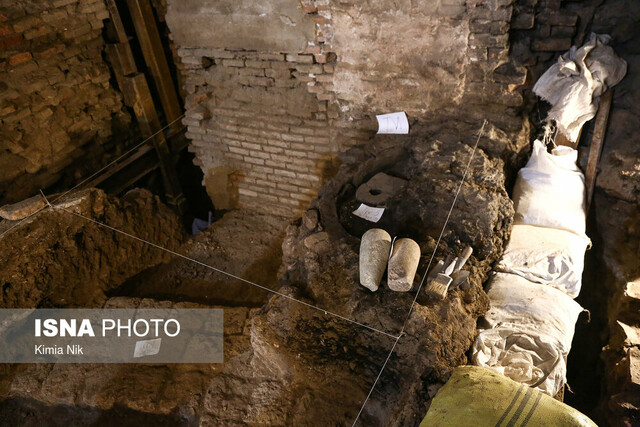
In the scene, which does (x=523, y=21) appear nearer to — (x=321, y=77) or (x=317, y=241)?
(x=321, y=77)

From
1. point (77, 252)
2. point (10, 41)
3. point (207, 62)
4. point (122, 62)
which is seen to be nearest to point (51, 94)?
point (10, 41)

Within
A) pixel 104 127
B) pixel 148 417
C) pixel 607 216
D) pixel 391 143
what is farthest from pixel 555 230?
pixel 104 127

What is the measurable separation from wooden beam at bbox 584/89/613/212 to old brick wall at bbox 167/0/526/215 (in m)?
0.65

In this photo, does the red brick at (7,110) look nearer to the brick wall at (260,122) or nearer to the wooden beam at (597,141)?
the brick wall at (260,122)

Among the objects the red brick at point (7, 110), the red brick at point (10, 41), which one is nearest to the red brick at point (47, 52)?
the red brick at point (10, 41)

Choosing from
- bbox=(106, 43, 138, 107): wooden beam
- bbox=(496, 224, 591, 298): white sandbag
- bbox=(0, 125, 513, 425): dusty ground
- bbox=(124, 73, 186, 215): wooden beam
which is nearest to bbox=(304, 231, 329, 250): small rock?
bbox=(0, 125, 513, 425): dusty ground

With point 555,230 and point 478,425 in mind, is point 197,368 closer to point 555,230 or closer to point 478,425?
point 478,425

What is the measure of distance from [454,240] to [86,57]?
4781 millimetres

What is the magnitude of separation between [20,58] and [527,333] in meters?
5.23

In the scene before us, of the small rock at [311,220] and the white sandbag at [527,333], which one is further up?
the small rock at [311,220]

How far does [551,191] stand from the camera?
12.1ft

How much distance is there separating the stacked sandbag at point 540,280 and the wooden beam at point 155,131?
4541mm

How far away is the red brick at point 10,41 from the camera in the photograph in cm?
420

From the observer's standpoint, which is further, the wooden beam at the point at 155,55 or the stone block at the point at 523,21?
the wooden beam at the point at 155,55
